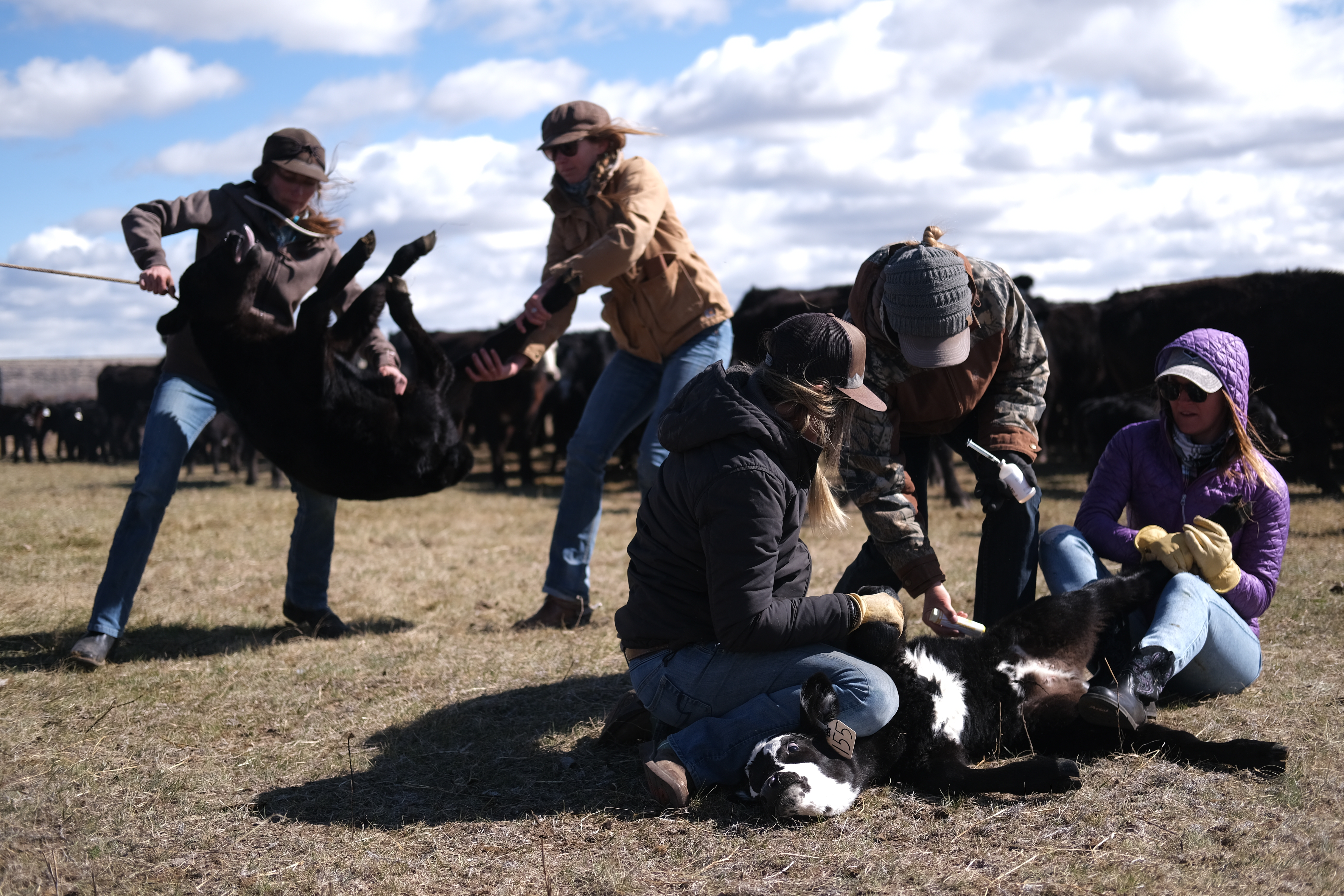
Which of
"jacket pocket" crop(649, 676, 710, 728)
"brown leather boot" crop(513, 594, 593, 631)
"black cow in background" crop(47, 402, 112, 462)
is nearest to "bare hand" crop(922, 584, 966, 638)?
"jacket pocket" crop(649, 676, 710, 728)

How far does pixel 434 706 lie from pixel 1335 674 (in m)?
3.31

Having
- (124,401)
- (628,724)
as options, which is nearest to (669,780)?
(628,724)

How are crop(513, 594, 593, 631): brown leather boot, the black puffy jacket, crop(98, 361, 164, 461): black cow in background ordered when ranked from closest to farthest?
the black puffy jacket < crop(513, 594, 593, 631): brown leather boot < crop(98, 361, 164, 461): black cow in background

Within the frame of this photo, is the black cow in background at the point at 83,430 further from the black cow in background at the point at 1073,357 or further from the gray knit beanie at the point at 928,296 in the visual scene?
the gray knit beanie at the point at 928,296

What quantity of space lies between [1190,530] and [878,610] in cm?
122

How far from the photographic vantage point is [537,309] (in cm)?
449

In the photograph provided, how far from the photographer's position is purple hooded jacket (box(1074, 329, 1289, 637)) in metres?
3.48

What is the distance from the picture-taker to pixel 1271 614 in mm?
4801

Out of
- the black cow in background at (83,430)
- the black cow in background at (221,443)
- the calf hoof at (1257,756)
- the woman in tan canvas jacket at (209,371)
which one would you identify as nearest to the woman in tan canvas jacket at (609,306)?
the woman in tan canvas jacket at (209,371)

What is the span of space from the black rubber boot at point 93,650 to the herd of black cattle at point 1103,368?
2.01 m

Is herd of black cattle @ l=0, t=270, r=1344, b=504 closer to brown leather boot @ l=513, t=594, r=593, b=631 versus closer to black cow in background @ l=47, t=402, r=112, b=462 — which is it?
brown leather boot @ l=513, t=594, r=593, b=631

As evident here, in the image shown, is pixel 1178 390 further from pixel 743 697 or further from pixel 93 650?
pixel 93 650

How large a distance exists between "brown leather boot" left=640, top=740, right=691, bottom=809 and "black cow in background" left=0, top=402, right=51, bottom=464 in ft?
77.1

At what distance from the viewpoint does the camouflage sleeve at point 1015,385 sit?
138 inches
